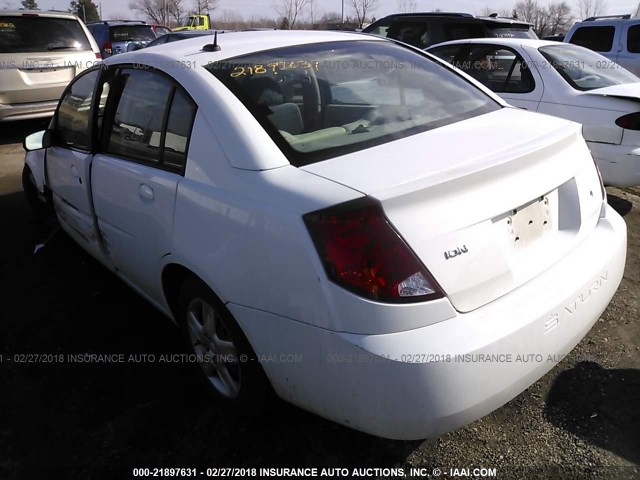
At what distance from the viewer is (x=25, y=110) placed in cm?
768

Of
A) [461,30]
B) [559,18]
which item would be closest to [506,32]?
[461,30]

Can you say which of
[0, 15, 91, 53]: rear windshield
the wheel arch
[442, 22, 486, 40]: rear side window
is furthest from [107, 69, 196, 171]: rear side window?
[442, 22, 486, 40]: rear side window

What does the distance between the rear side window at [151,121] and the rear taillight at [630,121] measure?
3.70 metres

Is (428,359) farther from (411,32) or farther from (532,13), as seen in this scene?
(532,13)

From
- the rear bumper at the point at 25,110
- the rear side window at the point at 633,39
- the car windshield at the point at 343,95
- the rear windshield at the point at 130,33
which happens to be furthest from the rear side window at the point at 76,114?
the rear windshield at the point at 130,33

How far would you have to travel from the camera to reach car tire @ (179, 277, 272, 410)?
2070 millimetres

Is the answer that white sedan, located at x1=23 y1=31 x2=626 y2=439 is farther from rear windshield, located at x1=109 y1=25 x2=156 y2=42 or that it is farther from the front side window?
rear windshield, located at x1=109 y1=25 x2=156 y2=42

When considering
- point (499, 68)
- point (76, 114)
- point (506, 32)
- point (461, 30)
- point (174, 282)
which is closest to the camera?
point (174, 282)

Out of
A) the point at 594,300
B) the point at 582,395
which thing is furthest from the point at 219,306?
the point at 582,395

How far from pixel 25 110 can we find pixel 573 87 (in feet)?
23.5

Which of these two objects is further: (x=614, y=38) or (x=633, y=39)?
(x=614, y=38)

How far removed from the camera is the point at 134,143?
8.59ft

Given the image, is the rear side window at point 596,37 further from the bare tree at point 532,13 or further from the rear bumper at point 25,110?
the bare tree at point 532,13

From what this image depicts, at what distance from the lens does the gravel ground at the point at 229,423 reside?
2115 mm
